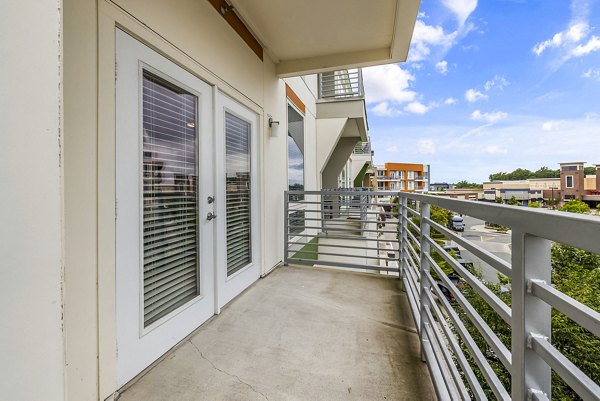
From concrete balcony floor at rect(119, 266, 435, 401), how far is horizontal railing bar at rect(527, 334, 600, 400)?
1158mm

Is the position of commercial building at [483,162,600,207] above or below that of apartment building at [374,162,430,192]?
below

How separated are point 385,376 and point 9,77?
2.06 meters

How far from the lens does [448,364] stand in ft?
4.28

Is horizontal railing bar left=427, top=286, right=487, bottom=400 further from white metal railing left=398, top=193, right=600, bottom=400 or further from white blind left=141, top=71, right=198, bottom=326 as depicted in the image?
white blind left=141, top=71, right=198, bottom=326

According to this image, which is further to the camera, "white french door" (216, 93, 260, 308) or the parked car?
"white french door" (216, 93, 260, 308)

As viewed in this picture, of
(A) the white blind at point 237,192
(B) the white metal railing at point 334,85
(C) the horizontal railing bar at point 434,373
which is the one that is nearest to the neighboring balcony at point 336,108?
(B) the white metal railing at point 334,85

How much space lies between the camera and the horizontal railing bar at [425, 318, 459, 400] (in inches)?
50.0

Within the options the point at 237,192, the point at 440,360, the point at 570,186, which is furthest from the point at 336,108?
the point at 570,186

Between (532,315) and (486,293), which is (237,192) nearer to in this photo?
(486,293)

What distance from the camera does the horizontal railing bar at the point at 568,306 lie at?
1.53ft

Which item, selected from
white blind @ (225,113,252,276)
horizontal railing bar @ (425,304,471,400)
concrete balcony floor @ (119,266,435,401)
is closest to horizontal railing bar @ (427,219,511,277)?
horizontal railing bar @ (425,304,471,400)

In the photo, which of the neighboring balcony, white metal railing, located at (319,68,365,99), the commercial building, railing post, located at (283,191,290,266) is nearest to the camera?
railing post, located at (283,191,290,266)

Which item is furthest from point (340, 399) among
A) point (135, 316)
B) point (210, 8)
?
point (210, 8)

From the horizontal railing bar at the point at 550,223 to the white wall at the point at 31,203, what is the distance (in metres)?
1.05
